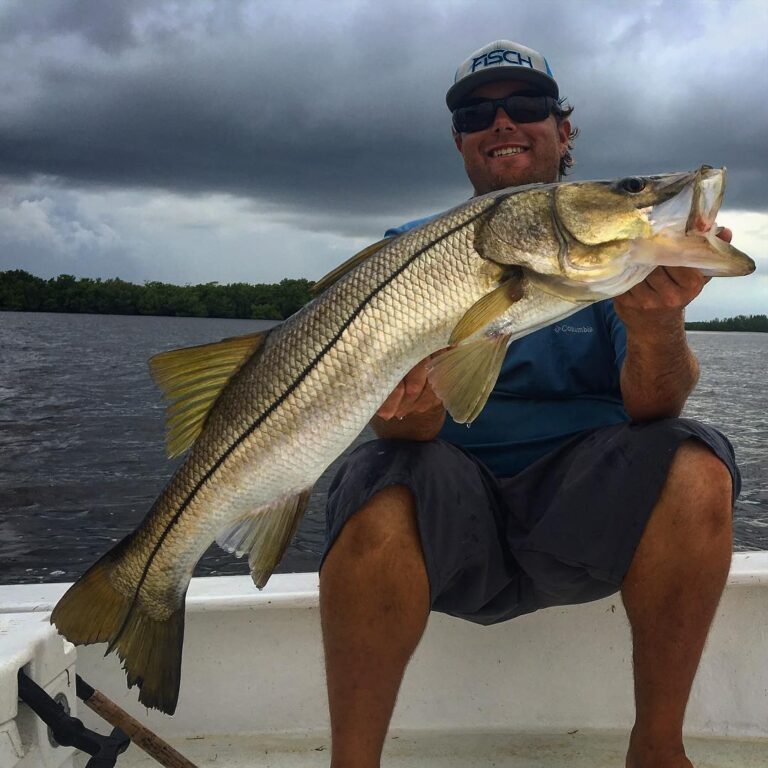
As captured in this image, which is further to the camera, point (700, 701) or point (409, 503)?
point (700, 701)

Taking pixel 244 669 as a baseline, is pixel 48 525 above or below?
below

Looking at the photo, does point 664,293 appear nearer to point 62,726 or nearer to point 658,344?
point 658,344

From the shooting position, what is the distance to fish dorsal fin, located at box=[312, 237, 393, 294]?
2.36 meters

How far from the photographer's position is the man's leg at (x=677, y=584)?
234cm

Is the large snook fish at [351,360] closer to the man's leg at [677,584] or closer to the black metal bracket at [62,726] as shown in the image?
the black metal bracket at [62,726]

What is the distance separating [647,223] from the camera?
83.0 inches

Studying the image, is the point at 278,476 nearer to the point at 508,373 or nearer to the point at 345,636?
the point at 345,636

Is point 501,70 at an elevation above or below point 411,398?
above

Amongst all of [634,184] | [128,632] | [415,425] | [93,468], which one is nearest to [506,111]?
[634,184]

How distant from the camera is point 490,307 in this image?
2.15m

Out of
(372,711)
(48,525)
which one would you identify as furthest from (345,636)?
(48,525)

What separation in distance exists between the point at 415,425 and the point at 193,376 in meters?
0.74

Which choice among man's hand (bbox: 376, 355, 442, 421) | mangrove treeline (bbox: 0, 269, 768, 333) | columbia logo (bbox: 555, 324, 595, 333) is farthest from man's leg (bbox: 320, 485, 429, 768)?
mangrove treeline (bbox: 0, 269, 768, 333)

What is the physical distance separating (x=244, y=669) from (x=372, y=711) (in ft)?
3.70
